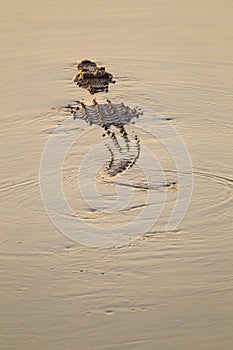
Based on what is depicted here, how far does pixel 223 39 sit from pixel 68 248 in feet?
17.3

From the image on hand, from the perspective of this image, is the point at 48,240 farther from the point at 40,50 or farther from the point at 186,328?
the point at 40,50

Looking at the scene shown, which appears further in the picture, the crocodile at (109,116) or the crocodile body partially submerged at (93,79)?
the crocodile body partially submerged at (93,79)

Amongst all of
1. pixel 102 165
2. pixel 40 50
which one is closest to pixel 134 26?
pixel 40 50

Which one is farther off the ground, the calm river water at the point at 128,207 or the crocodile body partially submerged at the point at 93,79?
the crocodile body partially submerged at the point at 93,79

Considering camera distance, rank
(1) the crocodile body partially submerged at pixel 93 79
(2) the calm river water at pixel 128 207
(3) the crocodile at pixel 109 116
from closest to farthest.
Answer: (2) the calm river water at pixel 128 207, (3) the crocodile at pixel 109 116, (1) the crocodile body partially submerged at pixel 93 79

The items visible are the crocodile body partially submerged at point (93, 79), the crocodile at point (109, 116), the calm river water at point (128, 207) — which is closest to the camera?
the calm river water at point (128, 207)

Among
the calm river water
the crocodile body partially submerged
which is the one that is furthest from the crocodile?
the calm river water

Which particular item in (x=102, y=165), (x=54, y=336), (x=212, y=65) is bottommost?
(x=54, y=336)

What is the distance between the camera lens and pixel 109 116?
730 centimetres

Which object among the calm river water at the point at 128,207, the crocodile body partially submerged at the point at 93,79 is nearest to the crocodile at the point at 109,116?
the crocodile body partially submerged at the point at 93,79

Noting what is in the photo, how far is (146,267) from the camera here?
15.3 ft

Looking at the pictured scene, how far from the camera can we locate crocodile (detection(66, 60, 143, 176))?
6215mm

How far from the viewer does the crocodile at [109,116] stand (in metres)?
6.21

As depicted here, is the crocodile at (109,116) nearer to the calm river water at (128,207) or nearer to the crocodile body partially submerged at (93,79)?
the crocodile body partially submerged at (93,79)
